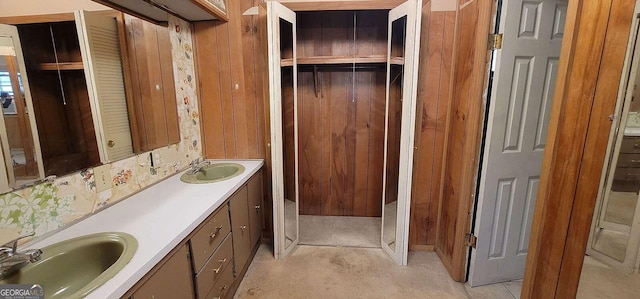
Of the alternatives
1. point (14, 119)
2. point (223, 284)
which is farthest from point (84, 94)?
point (223, 284)

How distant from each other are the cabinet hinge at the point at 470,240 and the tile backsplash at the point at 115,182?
2.23 m

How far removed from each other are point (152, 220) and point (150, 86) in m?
0.97

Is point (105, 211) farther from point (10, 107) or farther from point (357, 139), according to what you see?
point (357, 139)

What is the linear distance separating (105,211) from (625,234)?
219cm

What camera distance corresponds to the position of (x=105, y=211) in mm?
1403

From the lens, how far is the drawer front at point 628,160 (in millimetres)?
880

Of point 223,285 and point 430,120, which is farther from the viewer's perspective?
point 430,120

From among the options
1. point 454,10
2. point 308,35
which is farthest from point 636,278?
point 308,35

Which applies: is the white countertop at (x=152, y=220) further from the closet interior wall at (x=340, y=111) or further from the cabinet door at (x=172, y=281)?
the closet interior wall at (x=340, y=111)

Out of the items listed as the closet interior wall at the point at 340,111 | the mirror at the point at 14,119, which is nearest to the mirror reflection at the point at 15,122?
the mirror at the point at 14,119

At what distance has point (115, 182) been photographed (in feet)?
4.97

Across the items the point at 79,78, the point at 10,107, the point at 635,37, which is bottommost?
the point at 10,107

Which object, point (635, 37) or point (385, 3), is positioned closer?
point (635, 37)

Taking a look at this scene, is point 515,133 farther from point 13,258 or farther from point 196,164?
point 13,258
